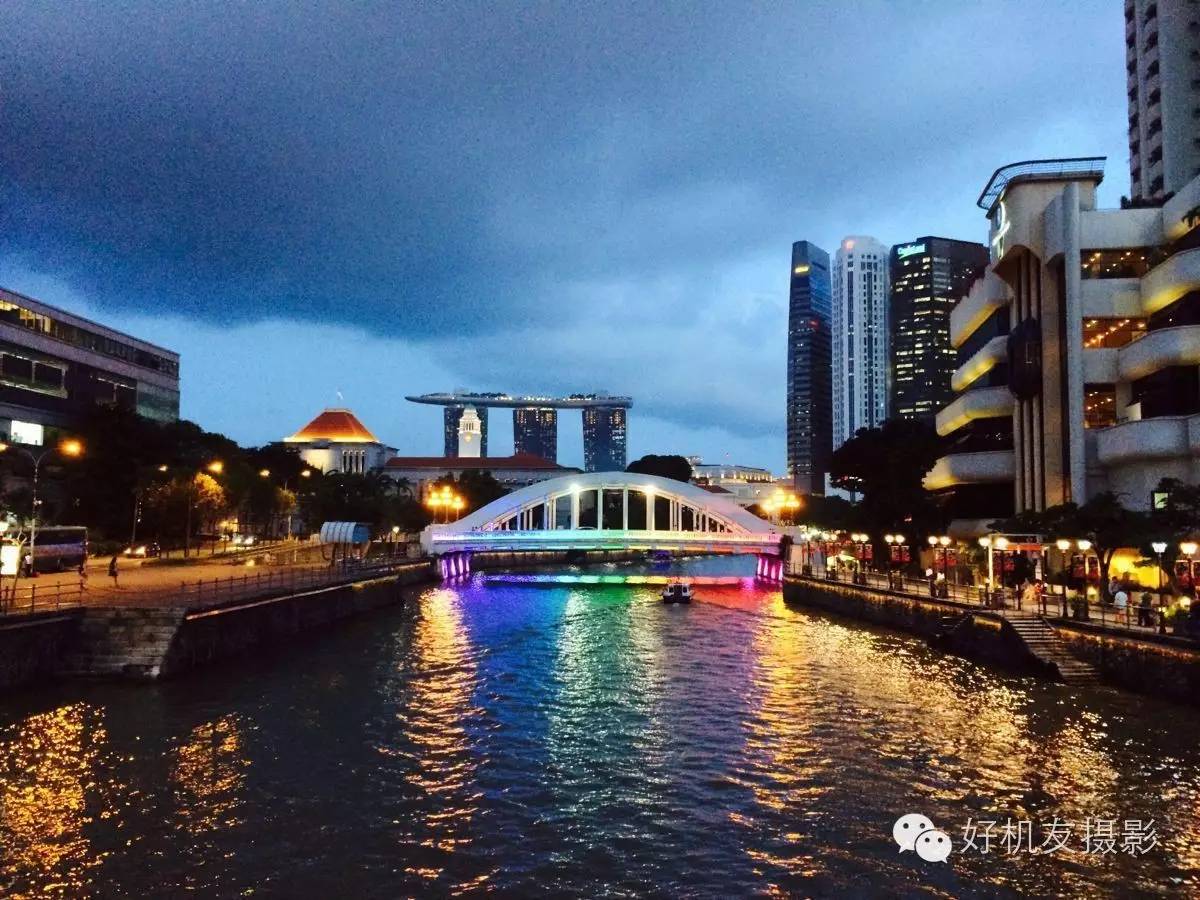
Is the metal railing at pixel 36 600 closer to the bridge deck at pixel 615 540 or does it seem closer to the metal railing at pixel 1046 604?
the metal railing at pixel 1046 604

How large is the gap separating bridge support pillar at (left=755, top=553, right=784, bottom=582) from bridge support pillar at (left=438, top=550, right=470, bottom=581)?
113 feet

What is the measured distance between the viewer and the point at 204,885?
16.8 metres

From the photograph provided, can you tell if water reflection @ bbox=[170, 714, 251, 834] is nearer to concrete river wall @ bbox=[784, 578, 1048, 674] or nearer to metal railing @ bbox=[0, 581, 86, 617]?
metal railing @ bbox=[0, 581, 86, 617]

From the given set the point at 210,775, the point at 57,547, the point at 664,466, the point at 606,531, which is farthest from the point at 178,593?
the point at 664,466

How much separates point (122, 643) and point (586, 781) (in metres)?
22.0

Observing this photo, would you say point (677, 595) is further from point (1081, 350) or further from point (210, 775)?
point (210, 775)

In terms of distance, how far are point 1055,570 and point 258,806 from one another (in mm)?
48208

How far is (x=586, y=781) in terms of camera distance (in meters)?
23.6

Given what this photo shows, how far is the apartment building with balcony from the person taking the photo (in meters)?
47.3

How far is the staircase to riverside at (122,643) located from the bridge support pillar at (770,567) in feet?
213

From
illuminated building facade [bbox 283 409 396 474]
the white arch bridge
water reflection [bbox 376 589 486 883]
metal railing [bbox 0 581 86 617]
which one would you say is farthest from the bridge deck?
illuminated building facade [bbox 283 409 396 474]

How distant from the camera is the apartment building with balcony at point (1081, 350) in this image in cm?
4728

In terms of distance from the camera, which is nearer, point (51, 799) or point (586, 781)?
point (51, 799)

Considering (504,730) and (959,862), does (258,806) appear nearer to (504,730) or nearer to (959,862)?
(504,730)
